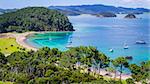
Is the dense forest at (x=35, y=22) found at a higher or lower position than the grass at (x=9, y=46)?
lower

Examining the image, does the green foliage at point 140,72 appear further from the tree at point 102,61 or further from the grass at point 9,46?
the grass at point 9,46

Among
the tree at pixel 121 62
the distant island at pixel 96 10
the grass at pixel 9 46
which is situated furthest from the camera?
the distant island at pixel 96 10

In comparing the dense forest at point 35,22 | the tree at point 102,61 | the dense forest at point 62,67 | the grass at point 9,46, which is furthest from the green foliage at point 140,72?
the dense forest at point 35,22

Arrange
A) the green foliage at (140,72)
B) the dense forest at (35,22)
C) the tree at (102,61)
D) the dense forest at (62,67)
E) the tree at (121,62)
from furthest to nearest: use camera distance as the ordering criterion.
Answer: the dense forest at (35,22), the tree at (102,61), the tree at (121,62), the green foliage at (140,72), the dense forest at (62,67)

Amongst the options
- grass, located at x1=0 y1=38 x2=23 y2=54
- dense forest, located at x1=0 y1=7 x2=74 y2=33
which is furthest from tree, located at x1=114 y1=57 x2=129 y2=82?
dense forest, located at x1=0 y1=7 x2=74 y2=33

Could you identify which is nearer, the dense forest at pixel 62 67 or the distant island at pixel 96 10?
the dense forest at pixel 62 67

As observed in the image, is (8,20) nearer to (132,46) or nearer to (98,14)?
(132,46)

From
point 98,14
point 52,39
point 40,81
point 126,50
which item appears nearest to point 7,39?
point 52,39
